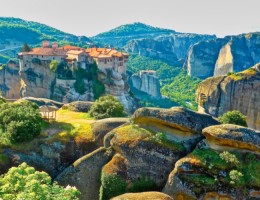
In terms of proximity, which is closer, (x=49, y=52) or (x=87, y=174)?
(x=87, y=174)

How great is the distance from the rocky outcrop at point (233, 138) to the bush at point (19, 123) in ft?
45.5

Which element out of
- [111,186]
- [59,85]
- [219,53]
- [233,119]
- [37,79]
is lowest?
[59,85]

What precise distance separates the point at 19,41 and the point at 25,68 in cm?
10192

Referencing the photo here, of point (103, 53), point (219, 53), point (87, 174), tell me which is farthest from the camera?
point (219, 53)

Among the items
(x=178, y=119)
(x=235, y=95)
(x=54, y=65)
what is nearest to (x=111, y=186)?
(x=178, y=119)

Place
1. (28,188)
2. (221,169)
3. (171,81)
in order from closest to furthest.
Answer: (28,188) → (221,169) → (171,81)

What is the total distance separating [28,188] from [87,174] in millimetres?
12025

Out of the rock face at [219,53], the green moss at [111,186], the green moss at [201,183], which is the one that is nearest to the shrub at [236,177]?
the green moss at [201,183]

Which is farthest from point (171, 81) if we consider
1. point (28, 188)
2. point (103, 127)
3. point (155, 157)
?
point (28, 188)

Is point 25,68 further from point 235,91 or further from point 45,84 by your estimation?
point 235,91

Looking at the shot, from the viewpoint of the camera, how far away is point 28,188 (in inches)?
602

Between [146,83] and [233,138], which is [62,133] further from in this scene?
[146,83]

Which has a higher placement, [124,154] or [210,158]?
[210,158]

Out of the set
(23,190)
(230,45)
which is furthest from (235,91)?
(230,45)
